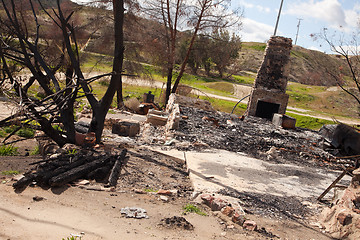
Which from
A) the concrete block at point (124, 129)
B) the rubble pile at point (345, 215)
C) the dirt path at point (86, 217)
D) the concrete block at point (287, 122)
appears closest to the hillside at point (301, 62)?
the concrete block at point (287, 122)

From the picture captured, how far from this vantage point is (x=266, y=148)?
10219 millimetres

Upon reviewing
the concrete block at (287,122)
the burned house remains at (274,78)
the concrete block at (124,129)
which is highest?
the burned house remains at (274,78)

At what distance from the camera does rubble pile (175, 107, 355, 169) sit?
9.52 metres

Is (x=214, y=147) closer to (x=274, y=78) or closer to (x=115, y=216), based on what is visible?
(x=115, y=216)

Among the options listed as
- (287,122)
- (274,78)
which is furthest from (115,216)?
(274,78)

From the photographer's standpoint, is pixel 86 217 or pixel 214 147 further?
pixel 214 147

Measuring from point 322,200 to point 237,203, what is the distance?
2257mm

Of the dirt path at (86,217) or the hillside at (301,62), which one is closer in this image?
the dirt path at (86,217)

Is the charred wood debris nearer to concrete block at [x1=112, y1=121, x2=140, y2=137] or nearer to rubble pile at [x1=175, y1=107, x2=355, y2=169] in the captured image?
rubble pile at [x1=175, y1=107, x2=355, y2=169]

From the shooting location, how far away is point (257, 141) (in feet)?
34.8

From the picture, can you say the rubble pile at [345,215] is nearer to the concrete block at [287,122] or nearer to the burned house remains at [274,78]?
the concrete block at [287,122]

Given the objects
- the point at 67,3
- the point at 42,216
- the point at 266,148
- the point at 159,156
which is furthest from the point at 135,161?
the point at 67,3

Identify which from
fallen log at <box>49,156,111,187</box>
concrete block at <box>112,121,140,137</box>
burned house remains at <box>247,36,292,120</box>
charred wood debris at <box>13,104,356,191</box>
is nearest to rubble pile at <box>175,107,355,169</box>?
charred wood debris at <box>13,104,356,191</box>

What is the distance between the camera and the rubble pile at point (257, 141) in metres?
9.52
